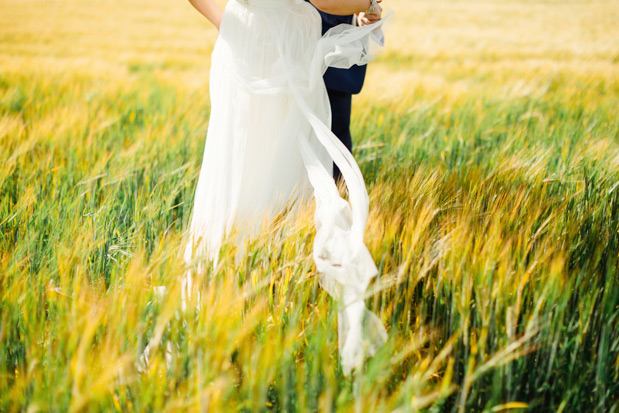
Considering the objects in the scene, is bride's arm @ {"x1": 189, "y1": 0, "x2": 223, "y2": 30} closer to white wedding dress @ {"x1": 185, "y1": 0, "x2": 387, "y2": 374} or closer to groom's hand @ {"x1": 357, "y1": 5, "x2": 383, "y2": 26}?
white wedding dress @ {"x1": 185, "y1": 0, "x2": 387, "y2": 374}

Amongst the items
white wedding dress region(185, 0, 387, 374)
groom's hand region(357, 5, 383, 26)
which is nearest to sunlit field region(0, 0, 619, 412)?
white wedding dress region(185, 0, 387, 374)

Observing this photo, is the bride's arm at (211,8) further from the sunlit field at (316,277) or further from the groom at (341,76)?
the sunlit field at (316,277)

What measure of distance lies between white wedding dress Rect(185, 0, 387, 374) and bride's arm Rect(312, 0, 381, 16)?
8 cm

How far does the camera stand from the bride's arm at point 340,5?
52.9 inches

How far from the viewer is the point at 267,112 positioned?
1521 millimetres

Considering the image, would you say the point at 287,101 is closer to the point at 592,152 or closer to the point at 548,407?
the point at 548,407

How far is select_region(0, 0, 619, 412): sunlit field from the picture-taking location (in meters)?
0.89

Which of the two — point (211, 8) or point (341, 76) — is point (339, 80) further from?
point (211, 8)

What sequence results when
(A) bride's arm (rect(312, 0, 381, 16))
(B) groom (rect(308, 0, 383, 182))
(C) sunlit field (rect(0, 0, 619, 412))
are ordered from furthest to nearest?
(B) groom (rect(308, 0, 383, 182)) → (A) bride's arm (rect(312, 0, 381, 16)) → (C) sunlit field (rect(0, 0, 619, 412))

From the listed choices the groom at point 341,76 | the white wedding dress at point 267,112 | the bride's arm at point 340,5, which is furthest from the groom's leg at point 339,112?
the bride's arm at point 340,5

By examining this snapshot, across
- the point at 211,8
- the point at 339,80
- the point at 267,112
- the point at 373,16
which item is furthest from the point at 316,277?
the point at 211,8

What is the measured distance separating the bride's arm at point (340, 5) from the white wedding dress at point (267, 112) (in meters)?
0.08

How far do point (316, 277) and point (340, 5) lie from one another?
72 cm

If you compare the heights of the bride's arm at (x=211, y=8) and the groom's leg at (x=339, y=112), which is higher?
the bride's arm at (x=211, y=8)
